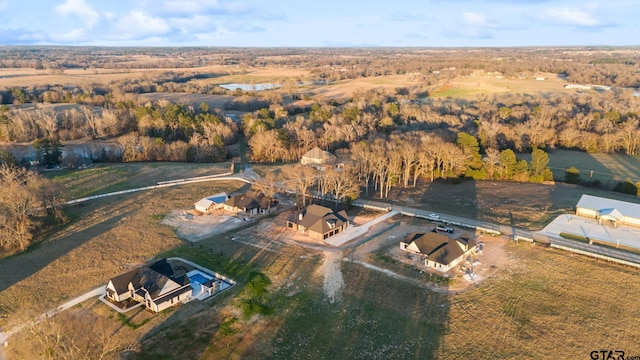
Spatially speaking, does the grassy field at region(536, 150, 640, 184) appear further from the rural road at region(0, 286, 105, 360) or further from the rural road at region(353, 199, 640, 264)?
the rural road at region(0, 286, 105, 360)

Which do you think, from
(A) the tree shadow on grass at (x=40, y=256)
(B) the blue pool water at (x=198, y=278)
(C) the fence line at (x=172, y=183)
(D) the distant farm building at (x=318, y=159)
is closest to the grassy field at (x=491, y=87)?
(D) the distant farm building at (x=318, y=159)

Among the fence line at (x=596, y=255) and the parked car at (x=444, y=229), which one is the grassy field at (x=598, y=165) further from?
the parked car at (x=444, y=229)

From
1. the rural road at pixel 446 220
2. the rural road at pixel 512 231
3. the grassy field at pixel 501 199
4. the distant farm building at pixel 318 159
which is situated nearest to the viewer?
the rural road at pixel 512 231

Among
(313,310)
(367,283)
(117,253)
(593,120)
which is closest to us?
(313,310)

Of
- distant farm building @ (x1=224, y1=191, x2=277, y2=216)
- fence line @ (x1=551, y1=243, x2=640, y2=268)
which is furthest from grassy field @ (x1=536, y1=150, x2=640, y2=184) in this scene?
distant farm building @ (x1=224, y1=191, x2=277, y2=216)

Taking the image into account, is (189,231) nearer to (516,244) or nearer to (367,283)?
(367,283)

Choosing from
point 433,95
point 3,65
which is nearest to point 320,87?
point 433,95
